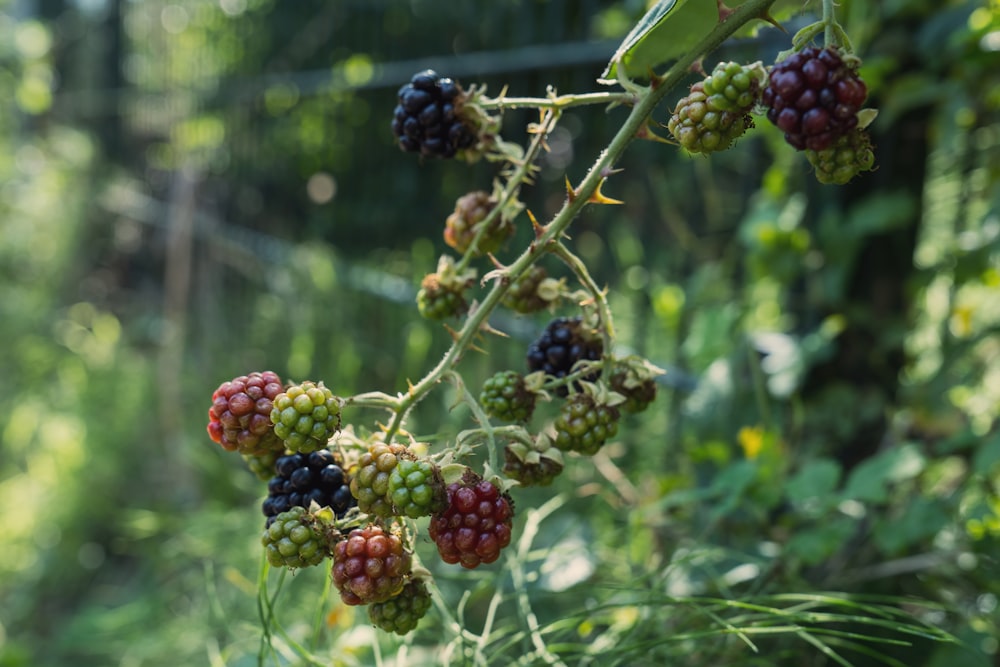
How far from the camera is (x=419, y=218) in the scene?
9.17 feet

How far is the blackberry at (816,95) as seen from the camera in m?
0.54

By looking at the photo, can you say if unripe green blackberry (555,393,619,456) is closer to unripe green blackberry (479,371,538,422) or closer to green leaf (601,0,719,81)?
unripe green blackberry (479,371,538,422)

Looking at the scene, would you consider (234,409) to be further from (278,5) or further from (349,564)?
(278,5)

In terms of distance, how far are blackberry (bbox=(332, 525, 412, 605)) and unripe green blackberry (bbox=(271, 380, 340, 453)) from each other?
7cm

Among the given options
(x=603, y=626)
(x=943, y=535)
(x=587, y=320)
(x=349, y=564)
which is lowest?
(x=603, y=626)

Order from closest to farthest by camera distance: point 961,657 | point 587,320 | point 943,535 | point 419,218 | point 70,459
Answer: point 587,320
point 961,657
point 943,535
point 419,218
point 70,459

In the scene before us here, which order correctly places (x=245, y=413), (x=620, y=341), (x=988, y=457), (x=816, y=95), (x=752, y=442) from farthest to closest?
(x=620, y=341) < (x=752, y=442) < (x=988, y=457) < (x=245, y=413) < (x=816, y=95)

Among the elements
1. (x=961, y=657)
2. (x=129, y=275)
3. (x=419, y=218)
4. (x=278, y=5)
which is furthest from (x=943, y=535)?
(x=129, y=275)

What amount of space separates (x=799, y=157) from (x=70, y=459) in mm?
2600

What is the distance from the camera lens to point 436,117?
2.60ft

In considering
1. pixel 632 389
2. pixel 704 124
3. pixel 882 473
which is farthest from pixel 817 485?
pixel 704 124

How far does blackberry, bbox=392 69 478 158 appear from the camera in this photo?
0.79 metres

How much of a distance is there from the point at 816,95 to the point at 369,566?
1.33ft

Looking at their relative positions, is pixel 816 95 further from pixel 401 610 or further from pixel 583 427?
pixel 401 610
